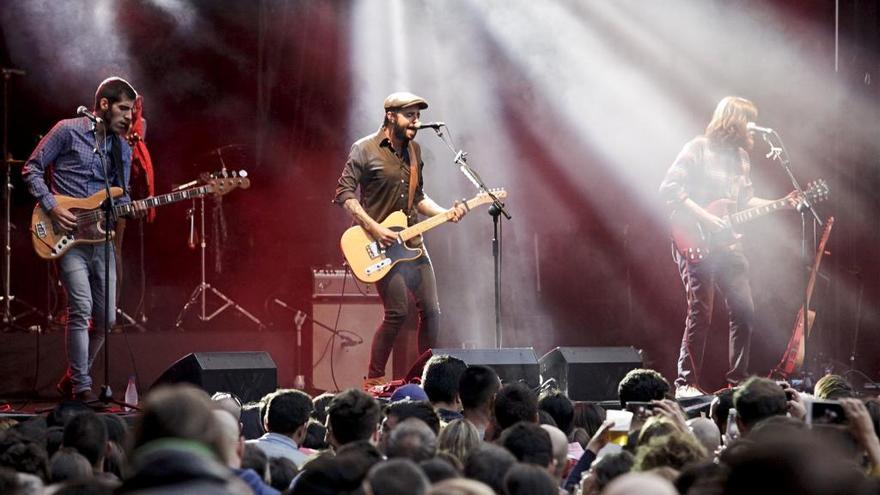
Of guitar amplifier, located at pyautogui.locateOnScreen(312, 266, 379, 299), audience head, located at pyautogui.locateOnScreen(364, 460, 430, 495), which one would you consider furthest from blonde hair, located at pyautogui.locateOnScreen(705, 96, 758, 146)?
audience head, located at pyautogui.locateOnScreen(364, 460, 430, 495)

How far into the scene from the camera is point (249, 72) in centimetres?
1377

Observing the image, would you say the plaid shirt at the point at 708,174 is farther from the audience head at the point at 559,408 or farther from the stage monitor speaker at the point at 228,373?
the stage monitor speaker at the point at 228,373

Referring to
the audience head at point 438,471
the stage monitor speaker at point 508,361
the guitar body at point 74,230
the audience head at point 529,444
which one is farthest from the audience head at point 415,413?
the guitar body at point 74,230

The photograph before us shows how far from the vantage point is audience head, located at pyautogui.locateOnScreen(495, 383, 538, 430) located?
18.2 ft

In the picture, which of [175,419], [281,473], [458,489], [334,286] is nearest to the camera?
[175,419]

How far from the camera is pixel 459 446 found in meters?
4.86

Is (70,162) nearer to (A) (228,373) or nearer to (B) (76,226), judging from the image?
(B) (76,226)

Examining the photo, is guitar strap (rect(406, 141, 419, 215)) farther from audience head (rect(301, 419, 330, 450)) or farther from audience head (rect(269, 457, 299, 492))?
audience head (rect(269, 457, 299, 492))

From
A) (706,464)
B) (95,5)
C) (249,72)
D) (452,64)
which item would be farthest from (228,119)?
(706,464)

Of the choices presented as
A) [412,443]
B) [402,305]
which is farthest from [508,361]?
[412,443]

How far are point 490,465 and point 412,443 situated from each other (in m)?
0.40

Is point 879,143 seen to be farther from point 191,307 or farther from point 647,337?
point 191,307

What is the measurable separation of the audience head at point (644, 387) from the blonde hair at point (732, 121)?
370cm

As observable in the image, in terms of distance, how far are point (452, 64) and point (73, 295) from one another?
571 centimetres
